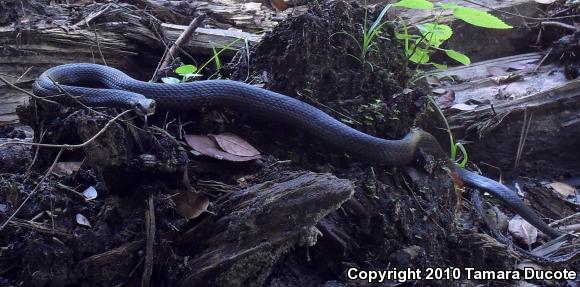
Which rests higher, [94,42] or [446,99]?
[94,42]

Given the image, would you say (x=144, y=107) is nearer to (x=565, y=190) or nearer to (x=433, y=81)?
(x=433, y=81)

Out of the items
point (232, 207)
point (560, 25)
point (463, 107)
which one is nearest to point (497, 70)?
point (560, 25)

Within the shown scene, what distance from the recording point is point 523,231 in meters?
3.61

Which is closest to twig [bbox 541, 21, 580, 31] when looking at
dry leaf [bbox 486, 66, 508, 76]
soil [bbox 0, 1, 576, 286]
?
dry leaf [bbox 486, 66, 508, 76]

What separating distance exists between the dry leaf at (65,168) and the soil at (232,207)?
6 cm

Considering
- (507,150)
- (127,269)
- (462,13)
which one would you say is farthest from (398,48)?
(127,269)

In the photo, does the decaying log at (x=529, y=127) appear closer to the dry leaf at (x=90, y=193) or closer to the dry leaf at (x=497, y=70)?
the dry leaf at (x=497, y=70)

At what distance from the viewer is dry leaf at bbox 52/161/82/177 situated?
2768 millimetres

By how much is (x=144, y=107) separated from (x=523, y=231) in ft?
8.39

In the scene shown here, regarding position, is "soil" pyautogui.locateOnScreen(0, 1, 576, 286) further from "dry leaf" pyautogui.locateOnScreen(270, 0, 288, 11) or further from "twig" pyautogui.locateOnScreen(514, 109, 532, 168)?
"dry leaf" pyautogui.locateOnScreen(270, 0, 288, 11)

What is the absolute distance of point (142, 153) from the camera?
8.61 ft

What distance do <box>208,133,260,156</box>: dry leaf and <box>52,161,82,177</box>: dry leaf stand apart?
72 cm

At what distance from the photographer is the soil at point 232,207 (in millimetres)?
2424

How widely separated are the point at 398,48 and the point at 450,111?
2.69 feet
